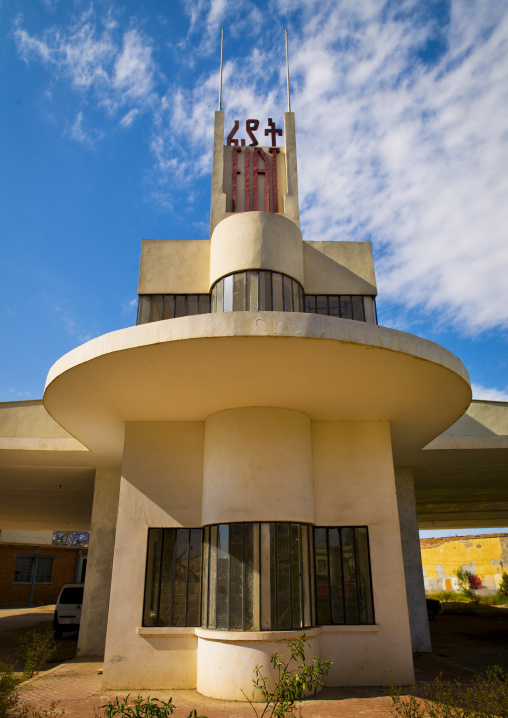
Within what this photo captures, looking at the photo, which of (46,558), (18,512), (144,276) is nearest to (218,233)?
(144,276)

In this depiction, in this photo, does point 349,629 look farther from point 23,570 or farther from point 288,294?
point 23,570

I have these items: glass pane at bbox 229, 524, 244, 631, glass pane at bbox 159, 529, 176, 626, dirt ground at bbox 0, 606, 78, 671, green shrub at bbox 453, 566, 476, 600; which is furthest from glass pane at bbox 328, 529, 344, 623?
green shrub at bbox 453, 566, 476, 600

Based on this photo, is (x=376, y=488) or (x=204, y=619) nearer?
(x=204, y=619)

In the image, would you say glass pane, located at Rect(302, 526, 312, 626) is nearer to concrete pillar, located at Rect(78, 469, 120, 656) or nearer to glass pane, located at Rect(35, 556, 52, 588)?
concrete pillar, located at Rect(78, 469, 120, 656)

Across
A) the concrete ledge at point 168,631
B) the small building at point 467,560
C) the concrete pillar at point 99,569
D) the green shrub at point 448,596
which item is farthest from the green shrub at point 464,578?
the concrete ledge at point 168,631

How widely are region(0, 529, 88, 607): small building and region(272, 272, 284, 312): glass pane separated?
31.5 meters

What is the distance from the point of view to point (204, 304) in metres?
13.3

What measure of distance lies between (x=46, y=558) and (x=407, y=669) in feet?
116

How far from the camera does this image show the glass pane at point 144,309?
13.4m

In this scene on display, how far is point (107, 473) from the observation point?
1566 centimetres

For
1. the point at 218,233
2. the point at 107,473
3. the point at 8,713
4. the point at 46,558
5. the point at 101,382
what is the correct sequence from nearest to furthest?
the point at 8,713
the point at 101,382
the point at 218,233
the point at 107,473
the point at 46,558

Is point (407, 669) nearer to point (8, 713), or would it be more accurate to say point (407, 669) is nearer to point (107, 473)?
point (8, 713)

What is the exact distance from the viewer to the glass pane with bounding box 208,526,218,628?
360 inches

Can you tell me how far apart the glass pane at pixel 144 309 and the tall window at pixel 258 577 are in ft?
17.7
